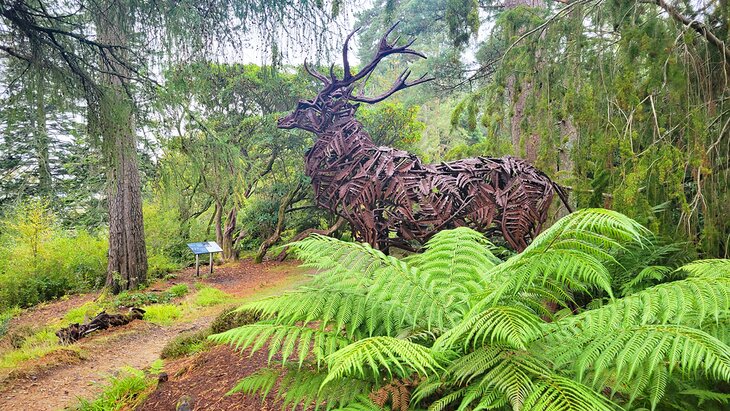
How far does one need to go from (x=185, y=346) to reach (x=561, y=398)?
144 inches

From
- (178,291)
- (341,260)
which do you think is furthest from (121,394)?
(178,291)

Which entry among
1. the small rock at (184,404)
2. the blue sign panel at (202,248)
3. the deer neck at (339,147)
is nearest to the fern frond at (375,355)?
the small rock at (184,404)

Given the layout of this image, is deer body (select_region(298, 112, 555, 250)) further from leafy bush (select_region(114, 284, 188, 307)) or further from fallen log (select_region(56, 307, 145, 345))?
leafy bush (select_region(114, 284, 188, 307))

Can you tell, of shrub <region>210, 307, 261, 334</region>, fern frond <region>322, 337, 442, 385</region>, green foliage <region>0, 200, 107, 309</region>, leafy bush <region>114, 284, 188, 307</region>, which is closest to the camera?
fern frond <region>322, 337, 442, 385</region>

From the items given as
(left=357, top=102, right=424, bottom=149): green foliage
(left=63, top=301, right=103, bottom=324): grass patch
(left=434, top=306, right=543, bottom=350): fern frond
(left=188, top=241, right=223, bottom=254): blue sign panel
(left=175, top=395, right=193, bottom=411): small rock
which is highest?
(left=357, top=102, right=424, bottom=149): green foliage

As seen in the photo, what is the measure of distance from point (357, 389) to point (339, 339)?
0.60 feet

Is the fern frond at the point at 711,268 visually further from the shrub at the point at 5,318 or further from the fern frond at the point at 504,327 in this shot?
the shrub at the point at 5,318

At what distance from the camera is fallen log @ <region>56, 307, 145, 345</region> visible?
4.47m

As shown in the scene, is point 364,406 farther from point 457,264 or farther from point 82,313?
point 82,313

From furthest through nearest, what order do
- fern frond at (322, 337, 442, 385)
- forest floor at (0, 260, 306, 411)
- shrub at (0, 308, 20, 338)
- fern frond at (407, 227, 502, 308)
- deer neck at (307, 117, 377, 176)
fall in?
shrub at (0, 308, 20, 338), deer neck at (307, 117, 377, 176), forest floor at (0, 260, 306, 411), fern frond at (407, 227, 502, 308), fern frond at (322, 337, 442, 385)

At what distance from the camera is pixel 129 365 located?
3.65 meters

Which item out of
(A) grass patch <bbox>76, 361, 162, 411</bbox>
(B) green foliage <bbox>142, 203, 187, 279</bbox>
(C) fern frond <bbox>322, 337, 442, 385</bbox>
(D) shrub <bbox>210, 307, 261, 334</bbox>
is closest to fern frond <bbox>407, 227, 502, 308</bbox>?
(C) fern frond <bbox>322, 337, 442, 385</bbox>

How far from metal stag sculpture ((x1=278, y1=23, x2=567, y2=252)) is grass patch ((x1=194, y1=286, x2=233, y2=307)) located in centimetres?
311

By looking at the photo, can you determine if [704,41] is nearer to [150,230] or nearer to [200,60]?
[200,60]
